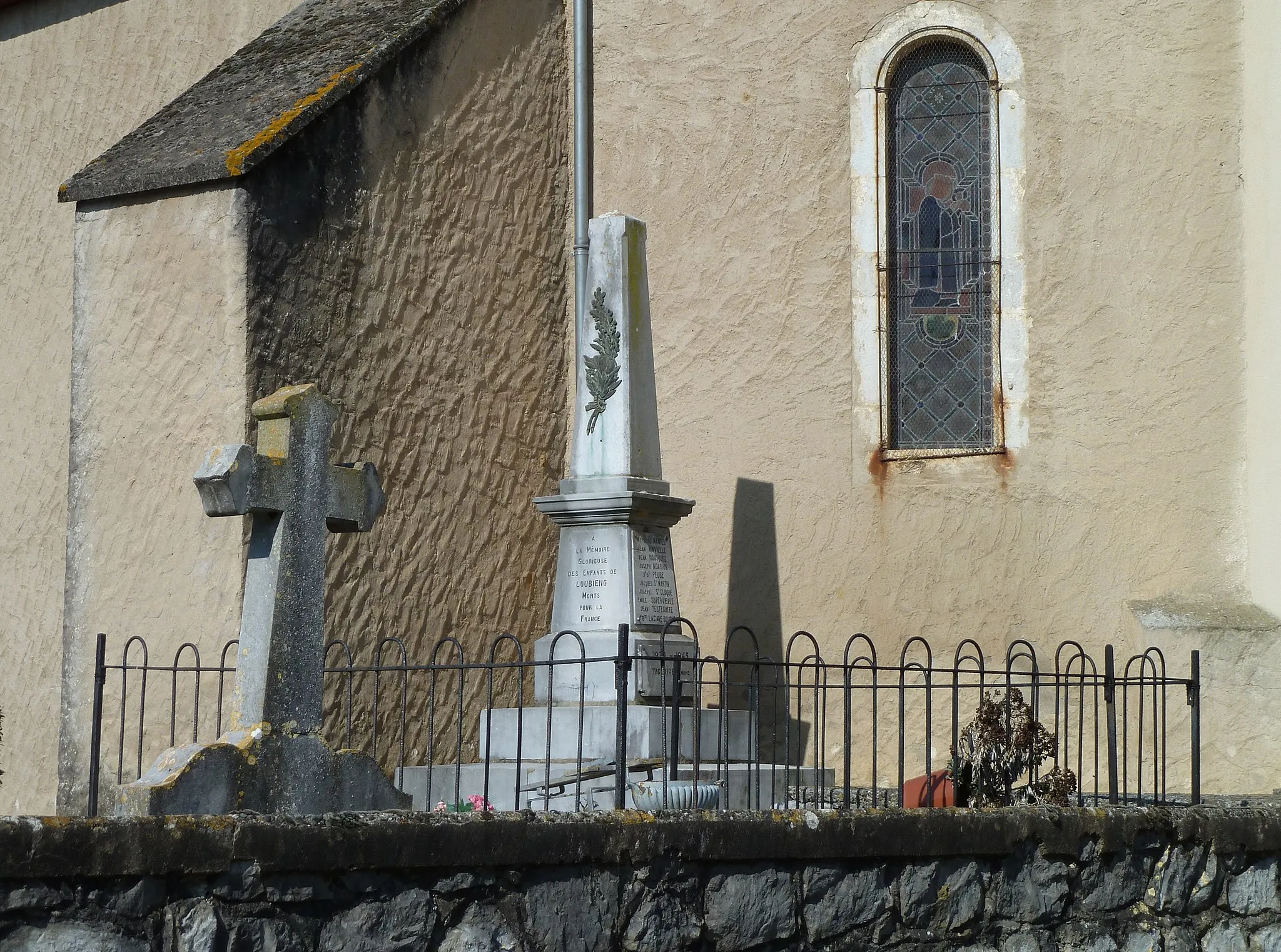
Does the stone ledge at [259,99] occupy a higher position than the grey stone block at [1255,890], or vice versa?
the stone ledge at [259,99]

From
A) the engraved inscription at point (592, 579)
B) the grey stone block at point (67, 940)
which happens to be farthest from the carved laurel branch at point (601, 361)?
the grey stone block at point (67, 940)

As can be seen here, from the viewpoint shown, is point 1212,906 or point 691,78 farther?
point 691,78

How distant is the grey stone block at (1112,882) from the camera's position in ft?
19.7

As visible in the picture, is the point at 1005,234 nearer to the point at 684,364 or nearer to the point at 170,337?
the point at 684,364

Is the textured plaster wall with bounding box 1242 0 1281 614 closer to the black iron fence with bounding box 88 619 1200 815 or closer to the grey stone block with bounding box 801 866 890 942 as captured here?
the black iron fence with bounding box 88 619 1200 815

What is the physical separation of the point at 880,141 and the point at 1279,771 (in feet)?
12.9

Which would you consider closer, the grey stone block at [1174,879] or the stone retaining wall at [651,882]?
the stone retaining wall at [651,882]

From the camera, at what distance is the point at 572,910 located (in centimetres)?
480

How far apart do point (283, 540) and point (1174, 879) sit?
10.9 ft

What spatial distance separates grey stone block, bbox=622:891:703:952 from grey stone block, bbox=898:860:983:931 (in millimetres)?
805

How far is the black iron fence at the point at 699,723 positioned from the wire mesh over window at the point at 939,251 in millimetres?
1345

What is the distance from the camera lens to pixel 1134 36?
9188mm

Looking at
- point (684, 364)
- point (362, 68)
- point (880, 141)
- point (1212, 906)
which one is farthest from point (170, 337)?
point (1212, 906)

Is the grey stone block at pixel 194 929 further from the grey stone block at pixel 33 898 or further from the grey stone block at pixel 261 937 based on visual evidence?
the grey stone block at pixel 33 898
